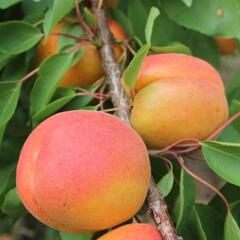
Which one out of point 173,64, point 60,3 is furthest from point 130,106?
point 60,3

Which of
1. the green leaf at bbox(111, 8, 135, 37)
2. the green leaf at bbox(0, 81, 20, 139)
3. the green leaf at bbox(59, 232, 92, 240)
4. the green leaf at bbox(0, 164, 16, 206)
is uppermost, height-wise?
the green leaf at bbox(111, 8, 135, 37)

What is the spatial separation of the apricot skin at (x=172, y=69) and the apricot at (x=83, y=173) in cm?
18

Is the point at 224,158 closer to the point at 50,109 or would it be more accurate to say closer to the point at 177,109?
the point at 177,109

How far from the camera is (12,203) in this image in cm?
112

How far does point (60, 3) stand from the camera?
1034mm

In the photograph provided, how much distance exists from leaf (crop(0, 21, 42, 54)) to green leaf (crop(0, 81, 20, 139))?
A: 0.21 ft

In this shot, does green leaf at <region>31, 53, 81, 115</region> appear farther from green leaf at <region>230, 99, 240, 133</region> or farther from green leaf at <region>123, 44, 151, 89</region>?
green leaf at <region>230, 99, 240, 133</region>

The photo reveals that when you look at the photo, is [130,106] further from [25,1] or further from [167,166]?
[25,1]

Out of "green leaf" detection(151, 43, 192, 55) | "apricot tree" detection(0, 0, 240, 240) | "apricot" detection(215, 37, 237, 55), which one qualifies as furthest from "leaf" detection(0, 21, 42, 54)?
"apricot" detection(215, 37, 237, 55)

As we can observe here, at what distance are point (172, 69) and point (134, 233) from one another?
0.32m

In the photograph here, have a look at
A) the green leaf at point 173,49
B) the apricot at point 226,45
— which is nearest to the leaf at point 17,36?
the green leaf at point 173,49

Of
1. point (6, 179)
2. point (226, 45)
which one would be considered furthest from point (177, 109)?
point (226, 45)

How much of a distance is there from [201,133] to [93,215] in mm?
253

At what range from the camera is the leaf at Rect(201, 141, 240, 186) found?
Answer: 2.98 feet
